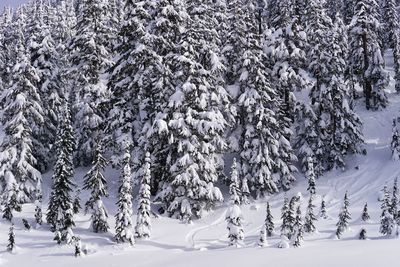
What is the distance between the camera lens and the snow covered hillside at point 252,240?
1622cm

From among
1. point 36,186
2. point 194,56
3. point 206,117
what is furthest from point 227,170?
point 36,186

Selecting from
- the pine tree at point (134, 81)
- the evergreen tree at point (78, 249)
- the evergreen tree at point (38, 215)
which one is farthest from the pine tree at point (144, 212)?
the pine tree at point (134, 81)

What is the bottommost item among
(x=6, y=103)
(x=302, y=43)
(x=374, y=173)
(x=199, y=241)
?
(x=199, y=241)

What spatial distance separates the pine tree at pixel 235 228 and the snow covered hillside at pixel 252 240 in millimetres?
642

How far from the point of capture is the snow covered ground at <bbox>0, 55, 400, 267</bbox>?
53.1 ft

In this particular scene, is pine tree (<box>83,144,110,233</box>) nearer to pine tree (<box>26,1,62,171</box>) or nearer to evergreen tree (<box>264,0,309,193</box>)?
evergreen tree (<box>264,0,309,193</box>)

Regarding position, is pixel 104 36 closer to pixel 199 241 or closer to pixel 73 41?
pixel 73 41

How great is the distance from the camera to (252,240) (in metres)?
26.5

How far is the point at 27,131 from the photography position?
3634cm

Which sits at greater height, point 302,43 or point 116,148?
point 302,43

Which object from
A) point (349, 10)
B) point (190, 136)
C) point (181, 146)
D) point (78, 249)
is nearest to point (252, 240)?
point (181, 146)

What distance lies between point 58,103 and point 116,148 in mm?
12434

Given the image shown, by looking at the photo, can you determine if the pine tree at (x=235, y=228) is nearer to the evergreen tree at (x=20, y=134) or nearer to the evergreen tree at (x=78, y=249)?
the evergreen tree at (x=78, y=249)

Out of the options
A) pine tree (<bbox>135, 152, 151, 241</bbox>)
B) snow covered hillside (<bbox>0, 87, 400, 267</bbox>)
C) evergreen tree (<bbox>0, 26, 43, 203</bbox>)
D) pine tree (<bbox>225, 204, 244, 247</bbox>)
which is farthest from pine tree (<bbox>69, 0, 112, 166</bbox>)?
pine tree (<bbox>225, 204, 244, 247</bbox>)
